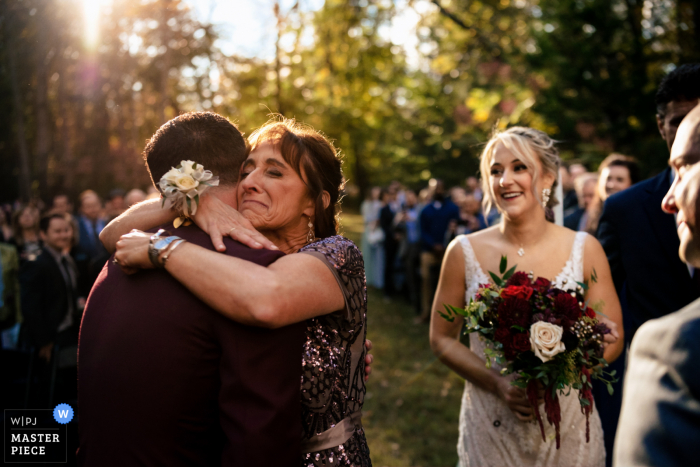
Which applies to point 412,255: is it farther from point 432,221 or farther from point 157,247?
point 157,247

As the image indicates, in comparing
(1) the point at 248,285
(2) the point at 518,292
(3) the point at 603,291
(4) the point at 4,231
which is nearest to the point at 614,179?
(3) the point at 603,291

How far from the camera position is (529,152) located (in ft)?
10.5

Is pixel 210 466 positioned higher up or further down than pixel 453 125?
further down

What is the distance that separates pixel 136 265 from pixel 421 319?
9.40 metres

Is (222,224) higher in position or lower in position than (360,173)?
higher

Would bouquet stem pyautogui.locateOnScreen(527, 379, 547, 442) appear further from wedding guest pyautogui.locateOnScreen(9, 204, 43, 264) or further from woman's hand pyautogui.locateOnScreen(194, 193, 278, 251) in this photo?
wedding guest pyautogui.locateOnScreen(9, 204, 43, 264)

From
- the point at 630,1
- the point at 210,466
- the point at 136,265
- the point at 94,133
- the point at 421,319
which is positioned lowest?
the point at 421,319

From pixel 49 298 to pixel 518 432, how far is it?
4.96 meters

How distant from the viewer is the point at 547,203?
3.48m

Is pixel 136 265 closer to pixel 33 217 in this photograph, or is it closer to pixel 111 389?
pixel 111 389

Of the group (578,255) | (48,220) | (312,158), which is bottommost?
(48,220)

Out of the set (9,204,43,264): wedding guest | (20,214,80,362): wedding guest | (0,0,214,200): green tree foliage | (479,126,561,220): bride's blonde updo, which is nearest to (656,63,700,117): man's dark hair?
(479,126,561,220): bride's blonde updo

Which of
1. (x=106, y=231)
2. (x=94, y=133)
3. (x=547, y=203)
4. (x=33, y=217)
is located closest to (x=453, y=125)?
(x=94, y=133)

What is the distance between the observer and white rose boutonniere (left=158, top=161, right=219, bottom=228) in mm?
1651
